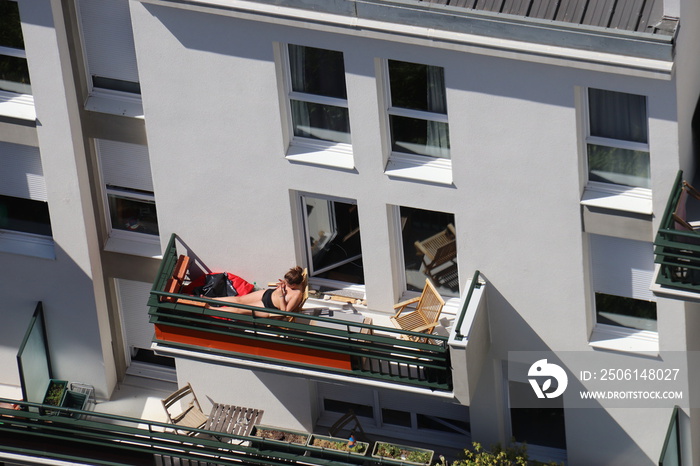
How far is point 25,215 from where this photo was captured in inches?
1298

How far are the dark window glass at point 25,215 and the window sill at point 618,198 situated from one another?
37.3 ft

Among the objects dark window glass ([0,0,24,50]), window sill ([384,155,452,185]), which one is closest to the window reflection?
dark window glass ([0,0,24,50])

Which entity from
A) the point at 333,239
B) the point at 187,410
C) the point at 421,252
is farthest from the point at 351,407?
the point at 421,252

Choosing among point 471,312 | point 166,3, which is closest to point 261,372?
point 471,312

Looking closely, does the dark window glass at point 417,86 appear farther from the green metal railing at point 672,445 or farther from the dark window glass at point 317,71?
the green metal railing at point 672,445

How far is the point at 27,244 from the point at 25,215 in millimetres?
602

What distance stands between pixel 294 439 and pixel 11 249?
6942 mm

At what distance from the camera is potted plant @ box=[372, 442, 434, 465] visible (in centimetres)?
3091

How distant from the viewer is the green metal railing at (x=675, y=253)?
26.3 metres

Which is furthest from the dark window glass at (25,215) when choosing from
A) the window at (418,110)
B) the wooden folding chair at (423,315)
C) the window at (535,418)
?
the window at (535,418)

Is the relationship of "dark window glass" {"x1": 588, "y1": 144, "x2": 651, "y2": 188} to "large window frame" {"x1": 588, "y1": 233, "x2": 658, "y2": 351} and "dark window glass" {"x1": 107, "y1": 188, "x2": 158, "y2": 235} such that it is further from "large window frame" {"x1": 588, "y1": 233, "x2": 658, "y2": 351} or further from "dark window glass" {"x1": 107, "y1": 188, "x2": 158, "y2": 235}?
"dark window glass" {"x1": 107, "y1": 188, "x2": 158, "y2": 235}

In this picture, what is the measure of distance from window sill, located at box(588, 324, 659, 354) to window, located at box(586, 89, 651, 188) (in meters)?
3.05

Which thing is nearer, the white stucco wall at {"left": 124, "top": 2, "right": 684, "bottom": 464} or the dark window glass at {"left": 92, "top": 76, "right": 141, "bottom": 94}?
the white stucco wall at {"left": 124, "top": 2, "right": 684, "bottom": 464}

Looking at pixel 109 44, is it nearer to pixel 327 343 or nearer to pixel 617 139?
pixel 327 343
